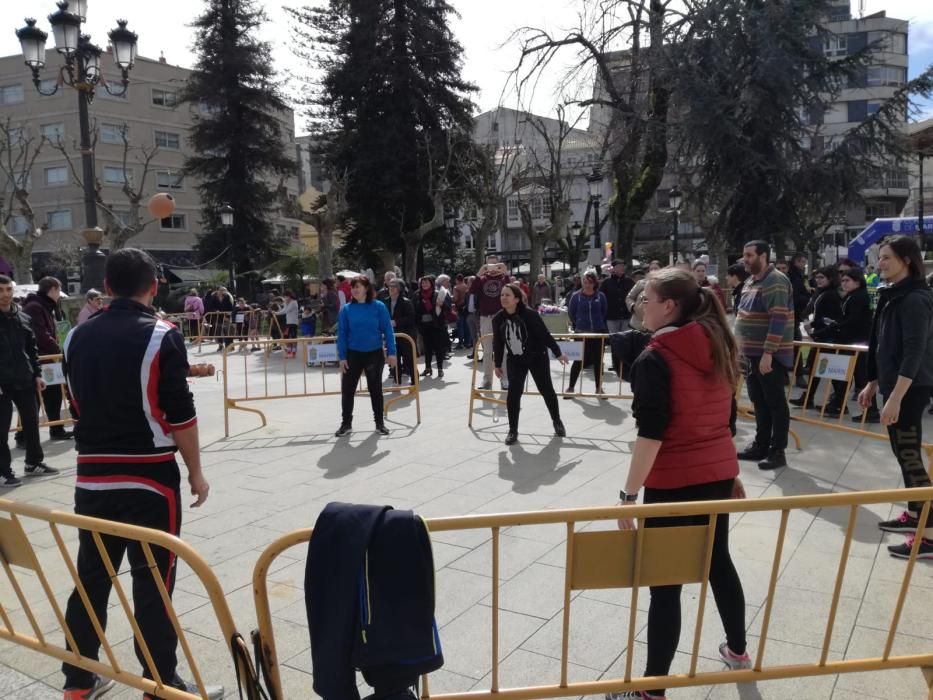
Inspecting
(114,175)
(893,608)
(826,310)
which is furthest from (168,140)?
(893,608)

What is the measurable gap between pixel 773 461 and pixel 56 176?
53.9 meters

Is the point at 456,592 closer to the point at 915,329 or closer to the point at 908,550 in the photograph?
the point at 908,550

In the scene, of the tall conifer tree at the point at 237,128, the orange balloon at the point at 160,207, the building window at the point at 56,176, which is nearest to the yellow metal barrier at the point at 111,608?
the orange balloon at the point at 160,207

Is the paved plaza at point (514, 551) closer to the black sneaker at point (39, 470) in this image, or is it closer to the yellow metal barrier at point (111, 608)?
the black sneaker at point (39, 470)

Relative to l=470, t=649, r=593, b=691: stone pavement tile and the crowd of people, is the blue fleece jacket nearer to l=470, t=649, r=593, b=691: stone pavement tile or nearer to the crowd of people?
the crowd of people

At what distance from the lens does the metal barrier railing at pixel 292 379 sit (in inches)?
342

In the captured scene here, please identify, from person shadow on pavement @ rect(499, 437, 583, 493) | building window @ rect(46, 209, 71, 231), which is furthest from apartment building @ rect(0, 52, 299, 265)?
person shadow on pavement @ rect(499, 437, 583, 493)

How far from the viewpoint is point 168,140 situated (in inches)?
2021

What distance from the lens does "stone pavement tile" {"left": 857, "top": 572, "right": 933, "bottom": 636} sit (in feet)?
11.2

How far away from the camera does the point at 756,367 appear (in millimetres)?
6055

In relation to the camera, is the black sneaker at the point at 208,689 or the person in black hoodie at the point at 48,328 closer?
the black sneaker at the point at 208,689

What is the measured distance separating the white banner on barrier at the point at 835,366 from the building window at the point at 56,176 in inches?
2084

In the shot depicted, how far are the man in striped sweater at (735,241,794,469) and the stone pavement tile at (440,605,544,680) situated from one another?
323 centimetres

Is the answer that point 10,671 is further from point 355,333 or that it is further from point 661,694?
point 355,333
